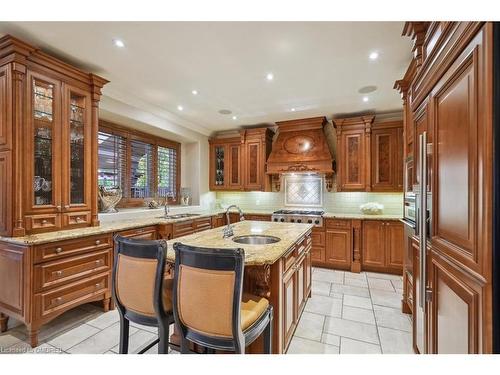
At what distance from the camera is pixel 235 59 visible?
8.53 ft

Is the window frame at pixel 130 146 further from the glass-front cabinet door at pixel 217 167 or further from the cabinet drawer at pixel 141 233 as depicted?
the cabinet drawer at pixel 141 233

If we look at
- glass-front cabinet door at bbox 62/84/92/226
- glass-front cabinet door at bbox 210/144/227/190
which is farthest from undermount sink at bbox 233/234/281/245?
glass-front cabinet door at bbox 210/144/227/190

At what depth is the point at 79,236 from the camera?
8.16ft

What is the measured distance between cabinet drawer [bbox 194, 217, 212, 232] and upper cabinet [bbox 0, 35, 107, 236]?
1.75 m

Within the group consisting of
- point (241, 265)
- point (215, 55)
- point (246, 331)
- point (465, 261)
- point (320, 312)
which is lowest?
point (320, 312)

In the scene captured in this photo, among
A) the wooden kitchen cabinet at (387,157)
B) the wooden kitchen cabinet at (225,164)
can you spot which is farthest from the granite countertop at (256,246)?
the wooden kitchen cabinet at (225,164)

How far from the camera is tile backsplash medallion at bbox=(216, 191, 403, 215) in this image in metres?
4.60

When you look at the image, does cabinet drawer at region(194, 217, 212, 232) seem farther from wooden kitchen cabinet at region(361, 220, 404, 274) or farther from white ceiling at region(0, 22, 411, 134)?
wooden kitchen cabinet at region(361, 220, 404, 274)

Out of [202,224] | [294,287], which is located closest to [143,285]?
[294,287]

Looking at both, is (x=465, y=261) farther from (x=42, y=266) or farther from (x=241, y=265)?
(x=42, y=266)

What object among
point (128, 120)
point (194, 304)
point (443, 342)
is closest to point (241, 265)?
point (194, 304)

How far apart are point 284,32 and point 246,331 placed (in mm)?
2310

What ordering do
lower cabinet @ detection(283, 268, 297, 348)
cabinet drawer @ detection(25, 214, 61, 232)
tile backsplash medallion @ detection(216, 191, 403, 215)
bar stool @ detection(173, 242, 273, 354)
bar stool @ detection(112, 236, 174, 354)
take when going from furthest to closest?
tile backsplash medallion @ detection(216, 191, 403, 215)
cabinet drawer @ detection(25, 214, 61, 232)
lower cabinet @ detection(283, 268, 297, 348)
bar stool @ detection(112, 236, 174, 354)
bar stool @ detection(173, 242, 273, 354)

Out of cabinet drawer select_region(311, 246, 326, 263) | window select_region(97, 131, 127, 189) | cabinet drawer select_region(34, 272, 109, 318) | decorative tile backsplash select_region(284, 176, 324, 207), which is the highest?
window select_region(97, 131, 127, 189)
